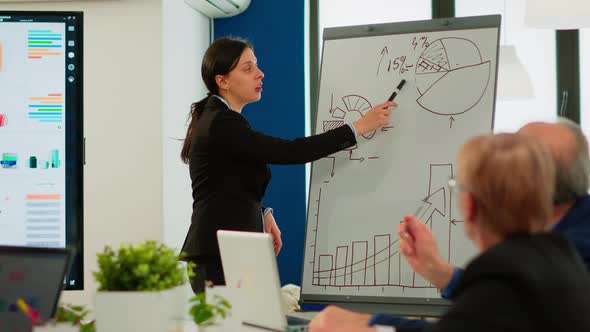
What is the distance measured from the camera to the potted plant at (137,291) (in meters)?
Result: 1.61

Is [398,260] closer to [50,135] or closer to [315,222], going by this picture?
[315,222]

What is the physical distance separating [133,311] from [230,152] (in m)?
1.47

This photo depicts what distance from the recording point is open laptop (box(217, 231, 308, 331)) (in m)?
1.94

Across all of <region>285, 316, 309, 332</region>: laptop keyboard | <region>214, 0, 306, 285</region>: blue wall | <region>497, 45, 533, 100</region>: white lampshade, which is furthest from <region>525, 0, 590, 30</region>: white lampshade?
<region>214, 0, 306, 285</region>: blue wall

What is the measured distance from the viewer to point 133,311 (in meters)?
1.61

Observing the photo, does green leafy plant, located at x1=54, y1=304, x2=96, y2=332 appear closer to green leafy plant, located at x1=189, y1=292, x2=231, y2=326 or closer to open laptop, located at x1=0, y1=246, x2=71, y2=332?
open laptop, located at x1=0, y1=246, x2=71, y2=332

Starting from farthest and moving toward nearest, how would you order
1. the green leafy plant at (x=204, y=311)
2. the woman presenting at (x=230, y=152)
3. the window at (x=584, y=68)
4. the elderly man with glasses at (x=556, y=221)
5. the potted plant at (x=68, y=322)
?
the window at (x=584, y=68)
the woman presenting at (x=230, y=152)
the elderly man with glasses at (x=556, y=221)
the green leafy plant at (x=204, y=311)
the potted plant at (x=68, y=322)

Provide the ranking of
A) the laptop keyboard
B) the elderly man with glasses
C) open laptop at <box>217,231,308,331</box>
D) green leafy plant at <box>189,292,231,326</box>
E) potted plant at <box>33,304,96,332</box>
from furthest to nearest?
the laptop keyboard < open laptop at <box>217,231,308,331</box> < the elderly man with glasses < green leafy plant at <box>189,292,231,326</box> < potted plant at <box>33,304,96,332</box>

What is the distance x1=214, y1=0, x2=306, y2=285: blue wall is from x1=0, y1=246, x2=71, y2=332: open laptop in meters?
3.67

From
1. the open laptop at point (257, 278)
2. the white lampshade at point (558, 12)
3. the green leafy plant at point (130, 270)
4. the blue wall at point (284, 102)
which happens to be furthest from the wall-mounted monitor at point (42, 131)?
the blue wall at point (284, 102)

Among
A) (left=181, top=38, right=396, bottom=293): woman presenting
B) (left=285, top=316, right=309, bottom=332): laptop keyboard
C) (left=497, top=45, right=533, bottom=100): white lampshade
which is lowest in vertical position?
(left=285, top=316, right=309, bottom=332): laptop keyboard

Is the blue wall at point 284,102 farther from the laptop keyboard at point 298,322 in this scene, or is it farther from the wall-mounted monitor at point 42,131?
the laptop keyboard at point 298,322

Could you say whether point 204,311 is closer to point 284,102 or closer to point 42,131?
point 42,131

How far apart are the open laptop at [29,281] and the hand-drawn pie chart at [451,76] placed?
1738 mm
